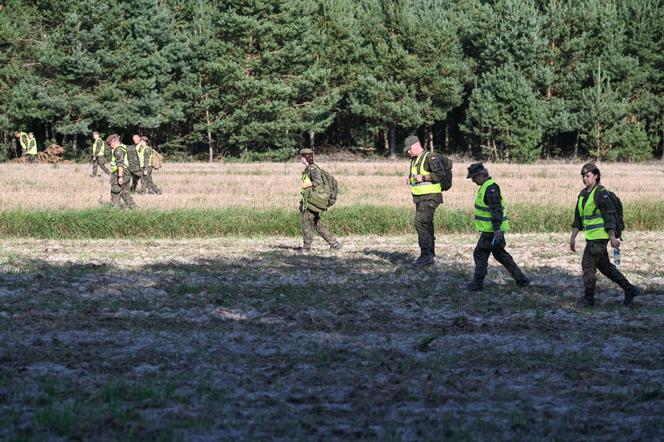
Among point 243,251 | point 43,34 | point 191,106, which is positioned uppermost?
point 43,34

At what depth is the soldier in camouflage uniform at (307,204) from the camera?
16.3 m

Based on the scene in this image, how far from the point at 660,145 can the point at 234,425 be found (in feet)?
203

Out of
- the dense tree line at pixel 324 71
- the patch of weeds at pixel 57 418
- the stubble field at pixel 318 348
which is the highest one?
the dense tree line at pixel 324 71

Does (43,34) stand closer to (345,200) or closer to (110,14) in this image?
(110,14)

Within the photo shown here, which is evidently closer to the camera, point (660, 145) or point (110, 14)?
point (110, 14)

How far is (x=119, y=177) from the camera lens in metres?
21.4

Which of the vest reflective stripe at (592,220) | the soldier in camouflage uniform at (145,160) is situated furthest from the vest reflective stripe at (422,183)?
the soldier in camouflage uniform at (145,160)

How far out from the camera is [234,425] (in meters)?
6.59

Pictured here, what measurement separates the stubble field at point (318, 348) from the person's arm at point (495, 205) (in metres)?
0.93

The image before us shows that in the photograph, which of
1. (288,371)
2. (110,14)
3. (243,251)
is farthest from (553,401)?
(110,14)

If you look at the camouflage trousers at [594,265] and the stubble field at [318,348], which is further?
the camouflage trousers at [594,265]

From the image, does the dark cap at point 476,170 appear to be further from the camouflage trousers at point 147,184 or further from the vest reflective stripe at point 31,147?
the vest reflective stripe at point 31,147

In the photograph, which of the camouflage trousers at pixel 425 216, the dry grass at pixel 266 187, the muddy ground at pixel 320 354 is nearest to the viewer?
the muddy ground at pixel 320 354

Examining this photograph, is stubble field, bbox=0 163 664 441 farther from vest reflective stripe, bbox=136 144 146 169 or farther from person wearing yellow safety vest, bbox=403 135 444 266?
vest reflective stripe, bbox=136 144 146 169
